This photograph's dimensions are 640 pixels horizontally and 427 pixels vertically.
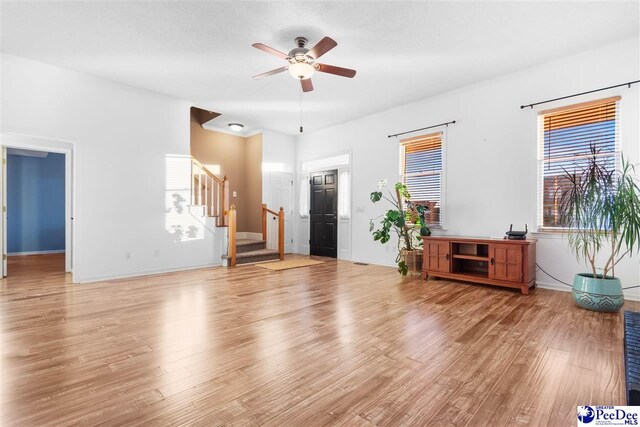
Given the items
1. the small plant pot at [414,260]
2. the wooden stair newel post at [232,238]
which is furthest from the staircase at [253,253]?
the small plant pot at [414,260]

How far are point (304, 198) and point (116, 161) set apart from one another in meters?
4.59

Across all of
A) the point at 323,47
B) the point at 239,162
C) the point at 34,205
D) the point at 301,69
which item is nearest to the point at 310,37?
the point at 301,69

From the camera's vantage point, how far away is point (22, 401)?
1.77 meters

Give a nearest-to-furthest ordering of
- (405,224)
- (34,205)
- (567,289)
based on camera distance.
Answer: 1. (567,289)
2. (405,224)
3. (34,205)

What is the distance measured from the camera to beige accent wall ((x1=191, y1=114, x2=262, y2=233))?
791 cm

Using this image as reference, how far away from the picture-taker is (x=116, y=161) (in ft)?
17.2

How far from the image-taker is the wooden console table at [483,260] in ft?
13.7

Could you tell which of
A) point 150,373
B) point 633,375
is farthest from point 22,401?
point 633,375

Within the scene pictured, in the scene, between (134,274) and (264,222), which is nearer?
(134,274)

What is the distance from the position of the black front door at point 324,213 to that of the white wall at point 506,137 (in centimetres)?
161

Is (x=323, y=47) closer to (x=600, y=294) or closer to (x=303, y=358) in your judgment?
(x=303, y=358)

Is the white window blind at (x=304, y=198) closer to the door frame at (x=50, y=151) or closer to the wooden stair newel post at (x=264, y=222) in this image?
the wooden stair newel post at (x=264, y=222)

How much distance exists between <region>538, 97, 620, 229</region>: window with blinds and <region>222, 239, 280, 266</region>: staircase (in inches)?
207

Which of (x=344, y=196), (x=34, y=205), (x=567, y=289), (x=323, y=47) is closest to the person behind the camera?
(x=323, y=47)
